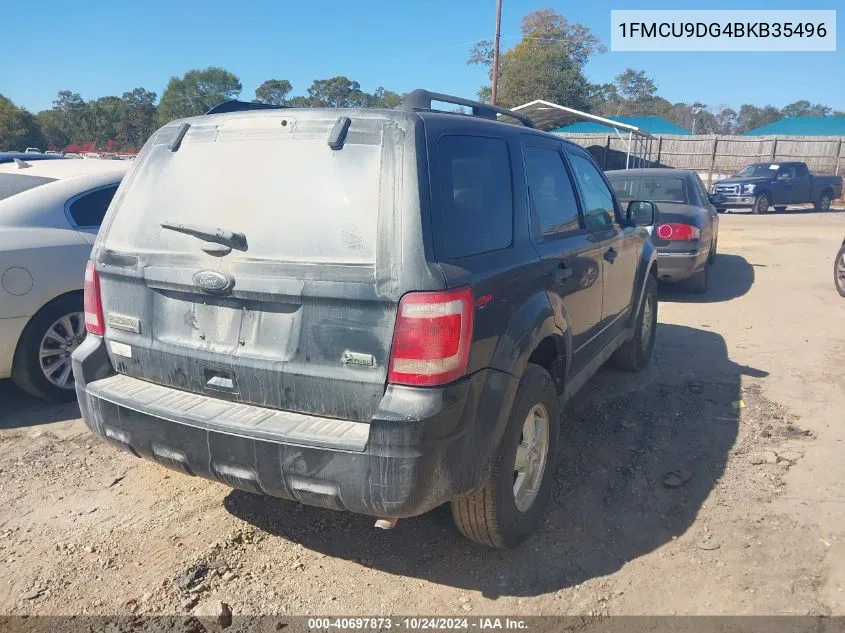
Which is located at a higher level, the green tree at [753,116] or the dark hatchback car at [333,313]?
the green tree at [753,116]

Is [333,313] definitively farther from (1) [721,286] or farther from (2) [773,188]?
(2) [773,188]

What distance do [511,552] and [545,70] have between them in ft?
173

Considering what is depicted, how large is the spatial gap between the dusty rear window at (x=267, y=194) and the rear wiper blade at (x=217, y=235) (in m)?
0.03

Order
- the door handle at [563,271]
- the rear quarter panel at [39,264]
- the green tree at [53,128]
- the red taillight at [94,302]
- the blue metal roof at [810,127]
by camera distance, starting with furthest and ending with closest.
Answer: the green tree at [53,128]
the blue metal roof at [810,127]
the rear quarter panel at [39,264]
the door handle at [563,271]
the red taillight at [94,302]

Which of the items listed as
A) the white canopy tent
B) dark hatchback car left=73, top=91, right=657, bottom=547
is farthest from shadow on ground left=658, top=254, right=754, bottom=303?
the white canopy tent

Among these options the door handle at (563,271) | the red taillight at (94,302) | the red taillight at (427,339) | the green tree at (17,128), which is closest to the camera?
the red taillight at (427,339)

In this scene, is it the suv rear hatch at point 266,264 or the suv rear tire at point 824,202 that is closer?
the suv rear hatch at point 266,264

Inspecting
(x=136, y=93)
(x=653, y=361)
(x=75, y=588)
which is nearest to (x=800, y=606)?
(x=75, y=588)

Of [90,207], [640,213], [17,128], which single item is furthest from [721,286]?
[17,128]

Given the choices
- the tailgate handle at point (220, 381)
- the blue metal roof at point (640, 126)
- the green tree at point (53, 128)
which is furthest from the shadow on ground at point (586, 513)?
the green tree at point (53, 128)

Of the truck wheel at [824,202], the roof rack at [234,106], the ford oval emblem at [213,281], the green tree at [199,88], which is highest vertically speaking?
the green tree at [199,88]

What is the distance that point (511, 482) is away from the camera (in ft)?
9.53

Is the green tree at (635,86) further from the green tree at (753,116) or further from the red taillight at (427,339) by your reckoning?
the red taillight at (427,339)

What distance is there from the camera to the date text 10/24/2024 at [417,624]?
2629 millimetres
